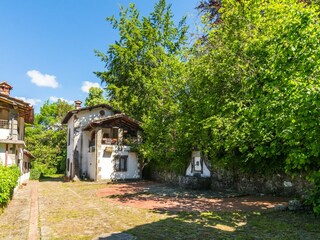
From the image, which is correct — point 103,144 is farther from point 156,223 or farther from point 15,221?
point 156,223

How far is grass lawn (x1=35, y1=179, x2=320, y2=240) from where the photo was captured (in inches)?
307

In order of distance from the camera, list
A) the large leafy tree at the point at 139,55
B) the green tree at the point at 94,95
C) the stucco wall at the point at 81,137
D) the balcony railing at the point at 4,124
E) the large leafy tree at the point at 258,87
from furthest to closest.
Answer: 1. the green tree at the point at 94,95
2. the large leafy tree at the point at 139,55
3. the stucco wall at the point at 81,137
4. the balcony railing at the point at 4,124
5. the large leafy tree at the point at 258,87

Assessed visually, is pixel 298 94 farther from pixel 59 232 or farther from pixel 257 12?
pixel 257 12

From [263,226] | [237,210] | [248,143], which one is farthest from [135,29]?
[263,226]

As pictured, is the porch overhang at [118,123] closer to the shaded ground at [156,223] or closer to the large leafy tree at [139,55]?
the large leafy tree at [139,55]

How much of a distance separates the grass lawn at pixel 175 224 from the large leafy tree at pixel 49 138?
1289 inches

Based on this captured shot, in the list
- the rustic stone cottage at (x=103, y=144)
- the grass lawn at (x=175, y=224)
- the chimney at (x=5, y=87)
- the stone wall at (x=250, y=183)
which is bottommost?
the grass lawn at (x=175, y=224)

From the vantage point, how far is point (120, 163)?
28.3m

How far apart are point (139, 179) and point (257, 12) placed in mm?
20043

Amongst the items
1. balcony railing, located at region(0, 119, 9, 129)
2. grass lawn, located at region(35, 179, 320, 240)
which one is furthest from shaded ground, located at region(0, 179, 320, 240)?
balcony railing, located at region(0, 119, 9, 129)

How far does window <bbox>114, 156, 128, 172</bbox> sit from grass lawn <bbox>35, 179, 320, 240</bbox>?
1602 cm

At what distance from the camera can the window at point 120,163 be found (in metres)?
28.0

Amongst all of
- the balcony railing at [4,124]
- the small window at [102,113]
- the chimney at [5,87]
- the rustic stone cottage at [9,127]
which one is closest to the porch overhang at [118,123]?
the small window at [102,113]

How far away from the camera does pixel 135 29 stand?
3438 cm
